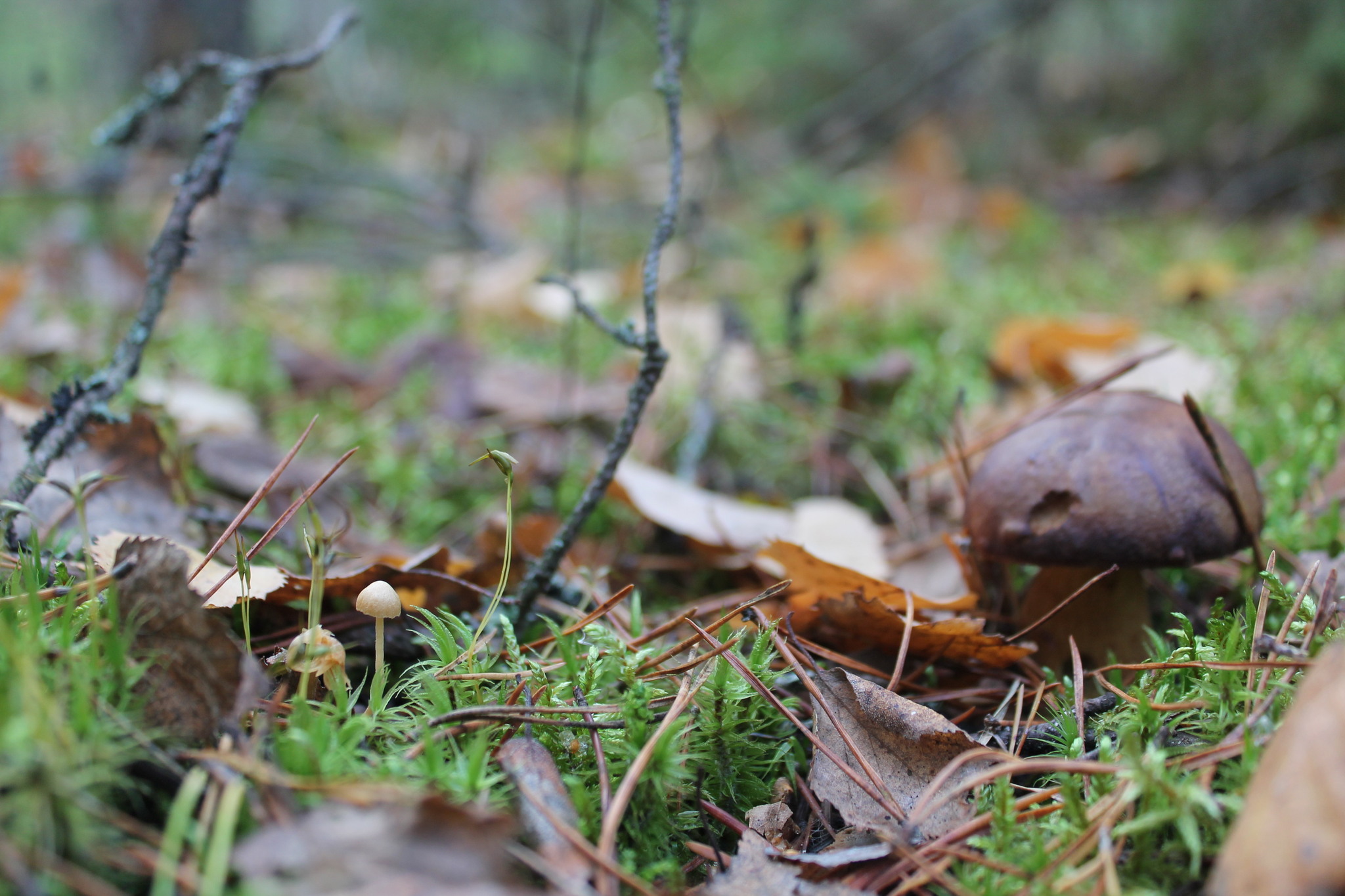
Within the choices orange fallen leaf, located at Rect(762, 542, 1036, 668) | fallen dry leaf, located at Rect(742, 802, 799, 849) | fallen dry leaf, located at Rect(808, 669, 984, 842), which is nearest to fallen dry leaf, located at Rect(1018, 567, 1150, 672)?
orange fallen leaf, located at Rect(762, 542, 1036, 668)

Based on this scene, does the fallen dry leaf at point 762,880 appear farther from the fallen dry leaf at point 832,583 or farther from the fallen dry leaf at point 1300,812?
the fallen dry leaf at point 832,583

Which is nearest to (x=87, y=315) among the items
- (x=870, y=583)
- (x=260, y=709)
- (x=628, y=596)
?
(x=628, y=596)

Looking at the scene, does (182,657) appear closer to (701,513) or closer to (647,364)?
(647,364)

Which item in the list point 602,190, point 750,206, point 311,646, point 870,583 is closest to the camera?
point 311,646

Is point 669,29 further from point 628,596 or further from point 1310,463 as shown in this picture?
point 1310,463

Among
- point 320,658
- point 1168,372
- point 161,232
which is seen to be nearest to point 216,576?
point 320,658

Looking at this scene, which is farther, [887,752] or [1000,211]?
[1000,211]

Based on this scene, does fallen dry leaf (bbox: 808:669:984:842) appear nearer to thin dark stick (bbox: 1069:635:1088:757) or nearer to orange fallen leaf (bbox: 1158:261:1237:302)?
thin dark stick (bbox: 1069:635:1088:757)
